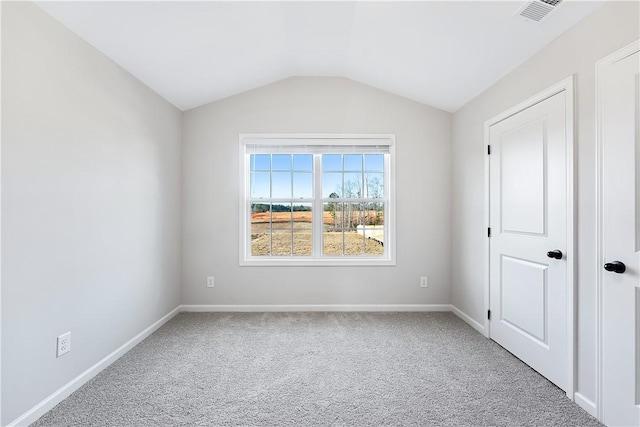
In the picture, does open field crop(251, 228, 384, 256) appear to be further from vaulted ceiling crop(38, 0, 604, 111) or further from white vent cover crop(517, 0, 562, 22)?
white vent cover crop(517, 0, 562, 22)

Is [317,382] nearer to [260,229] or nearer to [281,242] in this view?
[281,242]

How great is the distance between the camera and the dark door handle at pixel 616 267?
162 cm

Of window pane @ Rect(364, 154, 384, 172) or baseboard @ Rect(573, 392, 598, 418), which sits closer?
baseboard @ Rect(573, 392, 598, 418)

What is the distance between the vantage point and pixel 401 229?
3.60m

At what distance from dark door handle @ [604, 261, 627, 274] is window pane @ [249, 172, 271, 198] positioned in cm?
305

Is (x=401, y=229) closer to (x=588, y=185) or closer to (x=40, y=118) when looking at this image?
(x=588, y=185)

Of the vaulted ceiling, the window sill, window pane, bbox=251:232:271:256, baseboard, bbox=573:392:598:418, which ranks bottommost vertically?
baseboard, bbox=573:392:598:418

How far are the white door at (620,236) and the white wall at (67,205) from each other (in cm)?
319

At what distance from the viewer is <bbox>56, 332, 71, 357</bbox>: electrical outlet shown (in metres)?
1.90

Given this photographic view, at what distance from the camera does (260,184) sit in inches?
147

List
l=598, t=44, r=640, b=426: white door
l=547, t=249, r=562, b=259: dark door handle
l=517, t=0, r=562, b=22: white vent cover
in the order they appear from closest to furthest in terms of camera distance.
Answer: l=598, t=44, r=640, b=426: white door, l=517, t=0, r=562, b=22: white vent cover, l=547, t=249, r=562, b=259: dark door handle

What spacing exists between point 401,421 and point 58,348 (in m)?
2.11

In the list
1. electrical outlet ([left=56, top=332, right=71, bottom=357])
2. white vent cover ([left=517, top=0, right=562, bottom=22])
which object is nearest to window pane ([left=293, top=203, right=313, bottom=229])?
electrical outlet ([left=56, top=332, right=71, bottom=357])

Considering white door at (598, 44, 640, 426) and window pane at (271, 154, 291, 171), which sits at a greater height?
window pane at (271, 154, 291, 171)
